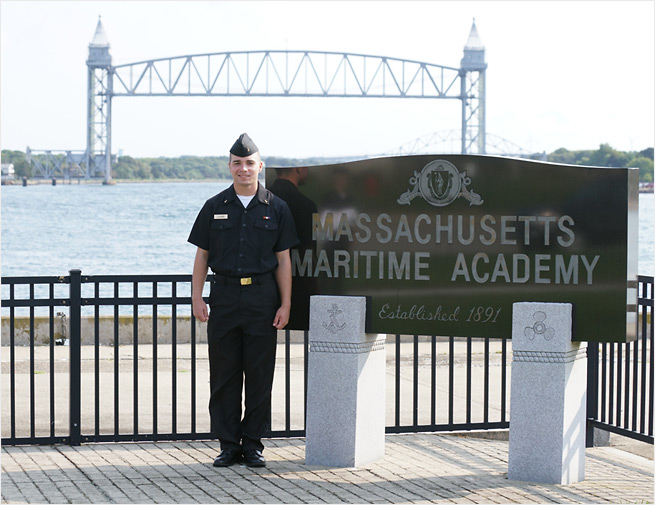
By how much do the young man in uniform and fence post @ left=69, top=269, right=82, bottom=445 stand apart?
1.07 metres

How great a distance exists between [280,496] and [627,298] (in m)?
2.19

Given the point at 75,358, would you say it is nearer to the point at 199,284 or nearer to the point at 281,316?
the point at 199,284

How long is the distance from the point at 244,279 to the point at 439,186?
1279 mm

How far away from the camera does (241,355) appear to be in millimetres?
6816

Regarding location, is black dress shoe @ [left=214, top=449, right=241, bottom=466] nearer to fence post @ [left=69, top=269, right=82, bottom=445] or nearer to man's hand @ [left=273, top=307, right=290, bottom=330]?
man's hand @ [left=273, top=307, right=290, bottom=330]

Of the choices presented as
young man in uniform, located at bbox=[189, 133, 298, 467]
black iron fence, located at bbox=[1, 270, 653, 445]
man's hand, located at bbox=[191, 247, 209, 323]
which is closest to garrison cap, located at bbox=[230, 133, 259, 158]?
young man in uniform, located at bbox=[189, 133, 298, 467]

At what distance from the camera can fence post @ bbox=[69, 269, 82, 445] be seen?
739 cm

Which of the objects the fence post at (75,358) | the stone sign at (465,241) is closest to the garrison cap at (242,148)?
the stone sign at (465,241)

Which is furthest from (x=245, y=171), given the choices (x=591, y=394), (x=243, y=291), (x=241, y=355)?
(x=591, y=394)

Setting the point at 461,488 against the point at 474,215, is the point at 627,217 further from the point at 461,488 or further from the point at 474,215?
the point at 461,488

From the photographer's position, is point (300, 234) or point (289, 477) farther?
point (300, 234)

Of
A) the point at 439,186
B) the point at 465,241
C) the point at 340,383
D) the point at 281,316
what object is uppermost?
the point at 439,186

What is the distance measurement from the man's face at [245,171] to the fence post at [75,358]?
1440 mm

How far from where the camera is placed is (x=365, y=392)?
269 inches
